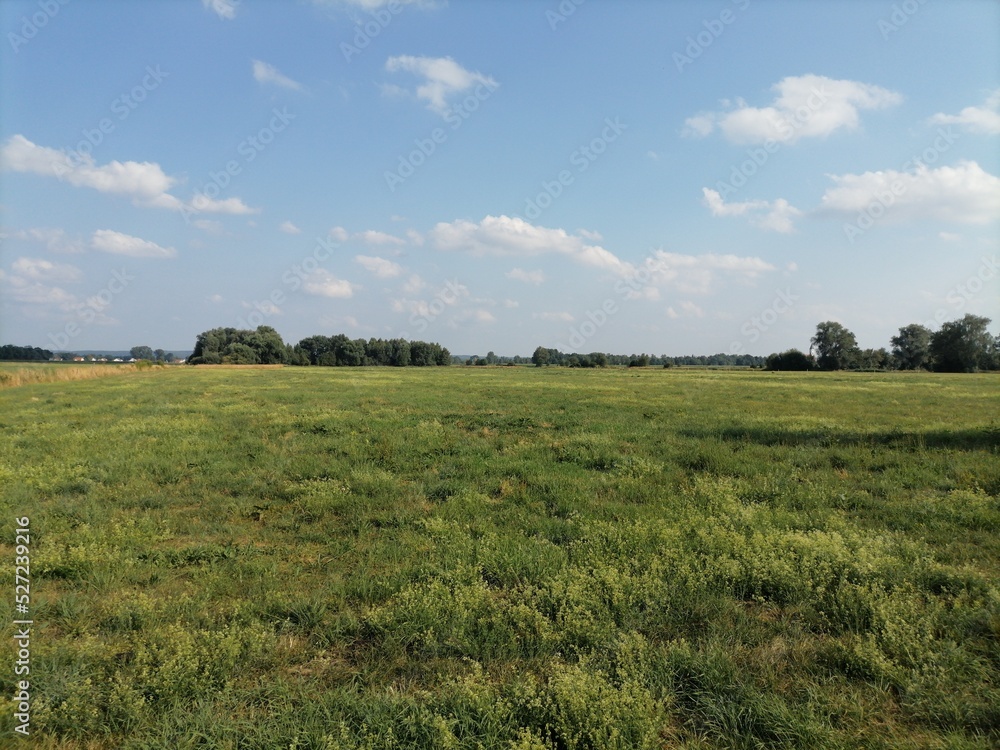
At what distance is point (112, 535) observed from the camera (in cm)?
654

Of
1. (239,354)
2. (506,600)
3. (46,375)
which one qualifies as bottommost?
(506,600)

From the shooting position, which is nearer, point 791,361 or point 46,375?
point 46,375

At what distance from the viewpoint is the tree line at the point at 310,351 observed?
110625 mm

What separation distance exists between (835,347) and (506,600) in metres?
128

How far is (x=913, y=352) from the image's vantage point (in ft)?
352

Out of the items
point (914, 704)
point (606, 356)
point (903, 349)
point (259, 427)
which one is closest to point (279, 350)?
point (606, 356)

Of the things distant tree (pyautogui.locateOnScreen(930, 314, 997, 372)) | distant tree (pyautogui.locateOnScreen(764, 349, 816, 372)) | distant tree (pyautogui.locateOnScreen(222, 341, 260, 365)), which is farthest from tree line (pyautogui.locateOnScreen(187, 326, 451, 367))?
distant tree (pyautogui.locateOnScreen(930, 314, 997, 372))

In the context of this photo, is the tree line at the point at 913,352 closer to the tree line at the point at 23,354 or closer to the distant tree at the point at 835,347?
the distant tree at the point at 835,347

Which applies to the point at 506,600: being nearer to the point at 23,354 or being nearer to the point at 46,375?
the point at 46,375

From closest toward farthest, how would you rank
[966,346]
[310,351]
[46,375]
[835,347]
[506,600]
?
[506,600] < [46,375] < [966,346] < [835,347] < [310,351]

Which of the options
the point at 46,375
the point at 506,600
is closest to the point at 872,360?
the point at 506,600

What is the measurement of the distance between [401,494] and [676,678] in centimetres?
571

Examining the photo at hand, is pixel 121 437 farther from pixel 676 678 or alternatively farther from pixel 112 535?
pixel 676 678

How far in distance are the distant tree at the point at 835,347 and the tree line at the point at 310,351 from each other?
326 ft
